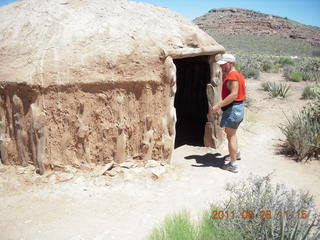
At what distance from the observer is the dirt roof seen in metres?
3.86

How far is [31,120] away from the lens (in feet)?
12.7

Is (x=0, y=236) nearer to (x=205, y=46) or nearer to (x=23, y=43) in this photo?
(x=23, y=43)

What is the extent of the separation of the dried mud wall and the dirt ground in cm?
27

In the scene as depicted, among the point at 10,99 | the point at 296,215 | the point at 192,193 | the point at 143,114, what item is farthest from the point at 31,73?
the point at 296,215

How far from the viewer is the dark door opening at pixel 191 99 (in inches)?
250

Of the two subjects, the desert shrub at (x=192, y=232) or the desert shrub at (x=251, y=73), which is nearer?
the desert shrub at (x=192, y=232)

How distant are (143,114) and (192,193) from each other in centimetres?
138

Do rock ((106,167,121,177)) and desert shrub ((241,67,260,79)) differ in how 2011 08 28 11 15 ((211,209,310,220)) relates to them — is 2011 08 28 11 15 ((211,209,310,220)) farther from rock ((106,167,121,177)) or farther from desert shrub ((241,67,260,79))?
desert shrub ((241,67,260,79))

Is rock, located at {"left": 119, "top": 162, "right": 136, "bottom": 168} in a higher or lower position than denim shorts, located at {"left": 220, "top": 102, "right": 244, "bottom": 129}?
lower

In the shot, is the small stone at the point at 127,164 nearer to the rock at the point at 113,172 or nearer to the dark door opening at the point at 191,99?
the rock at the point at 113,172

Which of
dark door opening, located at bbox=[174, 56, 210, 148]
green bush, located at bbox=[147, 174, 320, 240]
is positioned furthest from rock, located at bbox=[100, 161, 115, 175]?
dark door opening, located at bbox=[174, 56, 210, 148]

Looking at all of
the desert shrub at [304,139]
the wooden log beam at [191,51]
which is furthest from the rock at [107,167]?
the desert shrub at [304,139]

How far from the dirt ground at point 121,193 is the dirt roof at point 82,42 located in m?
1.42

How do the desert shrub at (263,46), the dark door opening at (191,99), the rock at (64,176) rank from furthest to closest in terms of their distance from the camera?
the desert shrub at (263,46) < the dark door opening at (191,99) < the rock at (64,176)
